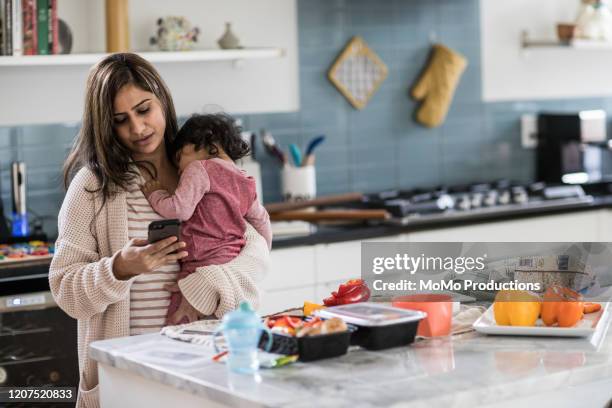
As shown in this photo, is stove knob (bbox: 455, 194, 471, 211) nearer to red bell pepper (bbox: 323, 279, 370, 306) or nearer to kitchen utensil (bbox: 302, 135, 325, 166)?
kitchen utensil (bbox: 302, 135, 325, 166)

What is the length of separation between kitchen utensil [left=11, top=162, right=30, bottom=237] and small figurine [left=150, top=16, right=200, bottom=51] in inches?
29.3

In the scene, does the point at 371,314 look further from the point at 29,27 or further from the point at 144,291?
the point at 29,27

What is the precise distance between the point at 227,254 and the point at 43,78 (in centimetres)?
176

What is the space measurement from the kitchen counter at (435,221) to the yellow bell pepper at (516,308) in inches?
69.7

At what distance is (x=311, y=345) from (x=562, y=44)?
142 inches

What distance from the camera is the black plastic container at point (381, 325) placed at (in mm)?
2270

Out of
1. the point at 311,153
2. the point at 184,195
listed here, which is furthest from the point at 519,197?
the point at 184,195

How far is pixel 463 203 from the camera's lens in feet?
15.9

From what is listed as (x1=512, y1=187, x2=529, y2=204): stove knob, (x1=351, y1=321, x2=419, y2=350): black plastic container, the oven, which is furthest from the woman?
(x1=512, y1=187, x2=529, y2=204): stove knob

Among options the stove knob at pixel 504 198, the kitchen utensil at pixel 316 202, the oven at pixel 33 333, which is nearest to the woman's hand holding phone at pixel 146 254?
the oven at pixel 33 333

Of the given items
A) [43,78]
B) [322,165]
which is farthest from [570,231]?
[43,78]

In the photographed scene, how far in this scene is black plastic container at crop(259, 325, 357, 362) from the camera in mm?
2176

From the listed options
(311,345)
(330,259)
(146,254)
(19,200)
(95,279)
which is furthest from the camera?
(330,259)

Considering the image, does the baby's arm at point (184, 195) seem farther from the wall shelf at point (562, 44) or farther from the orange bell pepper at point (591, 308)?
the wall shelf at point (562, 44)
